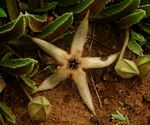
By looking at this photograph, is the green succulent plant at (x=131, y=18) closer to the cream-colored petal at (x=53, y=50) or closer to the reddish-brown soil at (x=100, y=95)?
the reddish-brown soil at (x=100, y=95)

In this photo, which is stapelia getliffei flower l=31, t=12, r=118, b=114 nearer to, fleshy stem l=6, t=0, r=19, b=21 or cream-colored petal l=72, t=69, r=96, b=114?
cream-colored petal l=72, t=69, r=96, b=114

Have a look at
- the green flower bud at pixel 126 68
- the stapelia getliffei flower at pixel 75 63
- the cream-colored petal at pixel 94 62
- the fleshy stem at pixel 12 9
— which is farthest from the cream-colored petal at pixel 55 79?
the fleshy stem at pixel 12 9

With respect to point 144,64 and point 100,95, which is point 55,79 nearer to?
point 100,95

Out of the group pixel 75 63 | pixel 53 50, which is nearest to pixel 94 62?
pixel 75 63

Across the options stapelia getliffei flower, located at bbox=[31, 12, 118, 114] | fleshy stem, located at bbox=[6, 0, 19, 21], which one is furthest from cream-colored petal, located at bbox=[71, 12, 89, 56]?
fleshy stem, located at bbox=[6, 0, 19, 21]

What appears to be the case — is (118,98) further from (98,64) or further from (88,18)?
(88,18)

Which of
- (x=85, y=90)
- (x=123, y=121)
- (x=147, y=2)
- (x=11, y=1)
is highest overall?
(x=11, y=1)

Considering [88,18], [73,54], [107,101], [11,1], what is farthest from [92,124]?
[11,1]
